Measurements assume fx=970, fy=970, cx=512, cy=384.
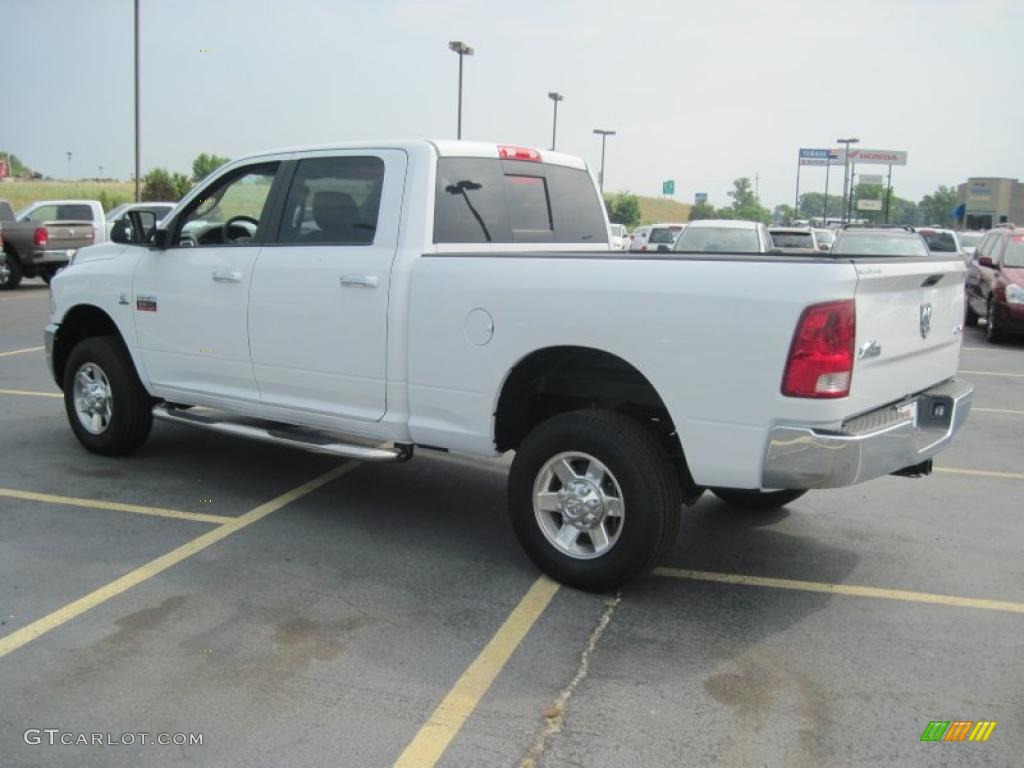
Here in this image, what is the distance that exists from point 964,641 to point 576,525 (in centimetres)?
170

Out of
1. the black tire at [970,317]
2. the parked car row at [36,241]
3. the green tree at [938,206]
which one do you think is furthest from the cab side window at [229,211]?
the green tree at [938,206]

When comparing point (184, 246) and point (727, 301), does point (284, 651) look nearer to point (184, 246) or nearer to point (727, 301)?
point (727, 301)

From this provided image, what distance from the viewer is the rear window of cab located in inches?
205

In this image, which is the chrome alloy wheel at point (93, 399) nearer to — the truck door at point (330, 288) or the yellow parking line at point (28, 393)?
the truck door at point (330, 288)

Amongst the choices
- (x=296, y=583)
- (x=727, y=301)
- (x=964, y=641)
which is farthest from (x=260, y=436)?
(x=964, y=641)

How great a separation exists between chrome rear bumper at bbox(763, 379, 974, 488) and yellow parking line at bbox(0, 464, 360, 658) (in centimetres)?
288

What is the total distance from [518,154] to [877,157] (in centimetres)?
9702

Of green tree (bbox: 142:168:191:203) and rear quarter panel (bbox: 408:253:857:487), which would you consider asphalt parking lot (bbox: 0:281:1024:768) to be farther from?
green tree (bbox: 142:168:191:203)

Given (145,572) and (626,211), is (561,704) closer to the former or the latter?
(145,572)

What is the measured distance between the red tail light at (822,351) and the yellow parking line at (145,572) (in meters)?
3.04

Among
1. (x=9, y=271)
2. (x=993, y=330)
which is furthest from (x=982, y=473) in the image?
(x=9, y=271)

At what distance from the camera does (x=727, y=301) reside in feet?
12.7

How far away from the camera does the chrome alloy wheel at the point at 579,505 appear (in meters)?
4.39

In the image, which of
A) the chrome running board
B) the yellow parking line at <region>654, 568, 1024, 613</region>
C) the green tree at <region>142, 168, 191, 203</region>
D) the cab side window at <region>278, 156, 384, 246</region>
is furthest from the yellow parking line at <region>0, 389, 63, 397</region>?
the green tree at <region>142, 168, 191, 203</region>
